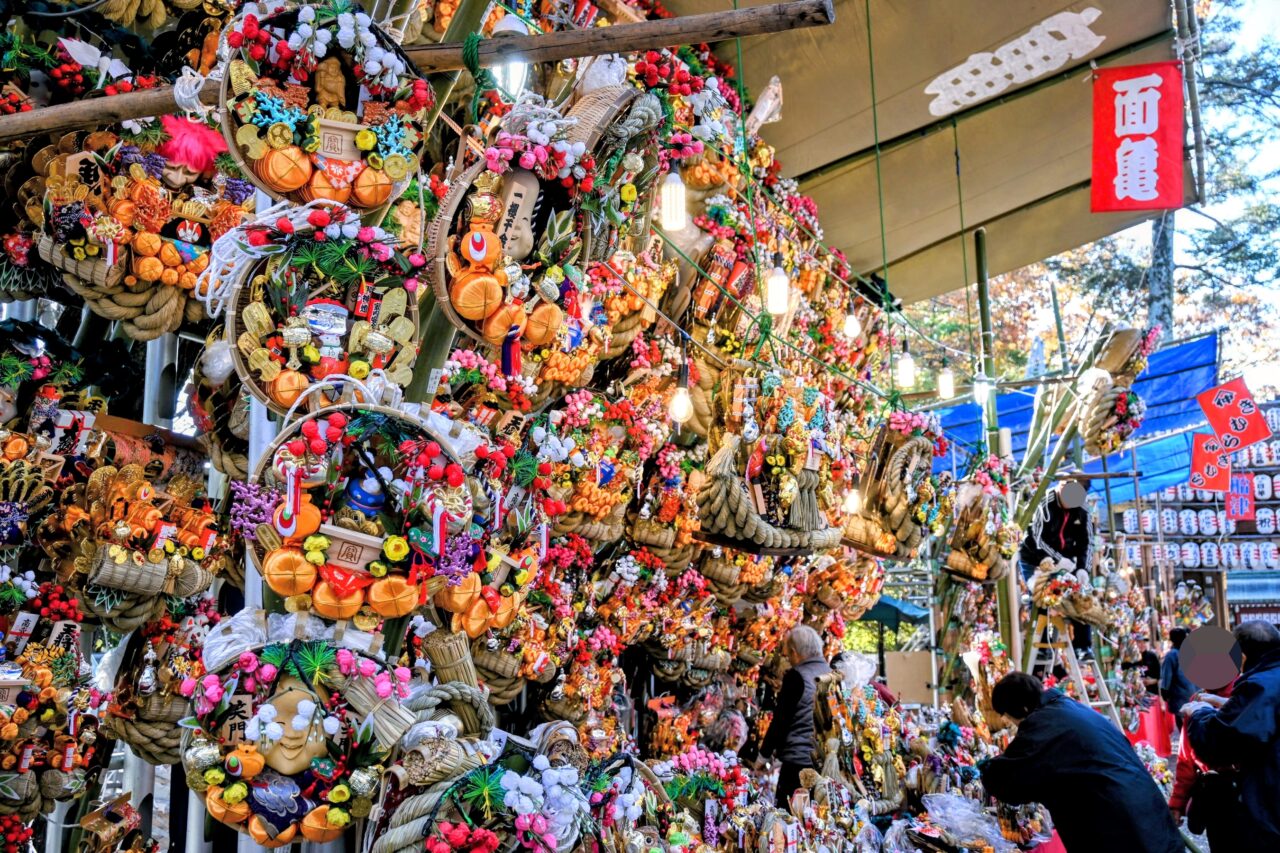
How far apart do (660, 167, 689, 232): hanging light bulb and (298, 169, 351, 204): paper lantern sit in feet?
6.34

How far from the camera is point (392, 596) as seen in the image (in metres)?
2.04

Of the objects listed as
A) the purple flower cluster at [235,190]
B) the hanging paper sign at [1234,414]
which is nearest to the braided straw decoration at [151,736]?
the purple flower cluster at [235,190]

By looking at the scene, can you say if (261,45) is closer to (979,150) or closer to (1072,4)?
(1072,4)

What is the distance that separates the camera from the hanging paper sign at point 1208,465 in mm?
11586

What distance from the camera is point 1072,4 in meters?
5.77

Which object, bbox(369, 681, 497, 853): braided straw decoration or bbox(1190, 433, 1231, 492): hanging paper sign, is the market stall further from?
bbox(1190, 433, 1231, 492): hanging paper sign

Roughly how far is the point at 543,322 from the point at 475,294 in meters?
0.19

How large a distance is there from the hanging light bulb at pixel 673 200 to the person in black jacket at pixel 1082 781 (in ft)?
7.15

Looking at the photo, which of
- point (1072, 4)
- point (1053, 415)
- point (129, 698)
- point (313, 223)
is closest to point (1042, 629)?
point (1053, 415)

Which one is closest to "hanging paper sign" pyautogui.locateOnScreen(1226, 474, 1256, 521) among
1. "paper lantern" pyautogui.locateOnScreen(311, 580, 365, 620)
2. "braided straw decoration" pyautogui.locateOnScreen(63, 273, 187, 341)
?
"braided straw decoration" pyautogui.locateOnScreen(63, 273, 187, 341)

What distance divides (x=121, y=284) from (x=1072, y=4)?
5.11 m

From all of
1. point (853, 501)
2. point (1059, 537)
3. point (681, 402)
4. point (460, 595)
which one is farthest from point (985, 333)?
point (460, 595)

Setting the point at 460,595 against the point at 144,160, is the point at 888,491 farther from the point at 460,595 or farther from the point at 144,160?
the point at 144,160

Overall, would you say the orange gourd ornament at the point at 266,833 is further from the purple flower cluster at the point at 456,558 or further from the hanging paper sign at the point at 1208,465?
the hanging paper sign at the point at 1208,465
